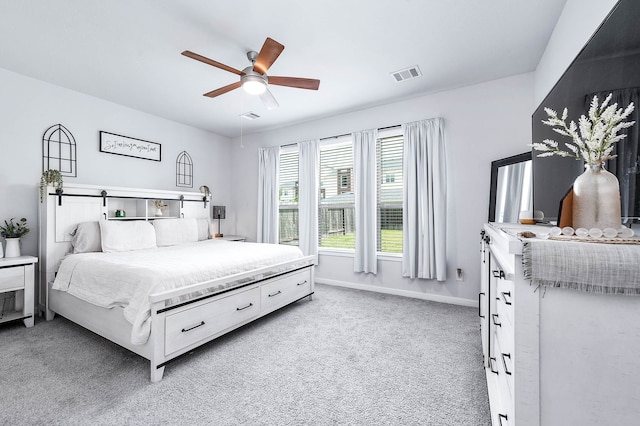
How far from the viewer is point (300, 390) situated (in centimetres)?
182

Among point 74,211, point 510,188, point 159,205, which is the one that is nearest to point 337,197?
point 510,188

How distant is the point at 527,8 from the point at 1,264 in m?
5.00

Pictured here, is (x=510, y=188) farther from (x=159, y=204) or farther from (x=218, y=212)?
(x=159, y=204)

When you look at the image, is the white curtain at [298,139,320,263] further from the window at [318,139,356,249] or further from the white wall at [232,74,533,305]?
the white wall at [232,74,533,305]

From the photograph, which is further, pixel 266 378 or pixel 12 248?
pixel 12 248

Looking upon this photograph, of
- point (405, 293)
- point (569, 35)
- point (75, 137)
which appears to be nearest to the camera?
point (569, 35)

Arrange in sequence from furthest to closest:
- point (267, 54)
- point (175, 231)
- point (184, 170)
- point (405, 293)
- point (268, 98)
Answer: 1. point (184, 170)
2. point (175, 231)
3. point (405, 293)
4. point (268, 98)
5. point (267, 54)

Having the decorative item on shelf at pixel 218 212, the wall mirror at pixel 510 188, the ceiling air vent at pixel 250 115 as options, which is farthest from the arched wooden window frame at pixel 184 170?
the wall mirror at pixel 510 188

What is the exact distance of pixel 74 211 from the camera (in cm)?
329

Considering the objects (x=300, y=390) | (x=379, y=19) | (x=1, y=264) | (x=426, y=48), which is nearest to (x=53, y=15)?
(x=1, y=264)

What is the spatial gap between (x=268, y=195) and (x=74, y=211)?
103 inches

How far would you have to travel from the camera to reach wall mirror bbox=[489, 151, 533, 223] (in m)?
2.75

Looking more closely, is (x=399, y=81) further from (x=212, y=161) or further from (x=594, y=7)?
(x=212, y=161)

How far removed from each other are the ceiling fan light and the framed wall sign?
256cm
